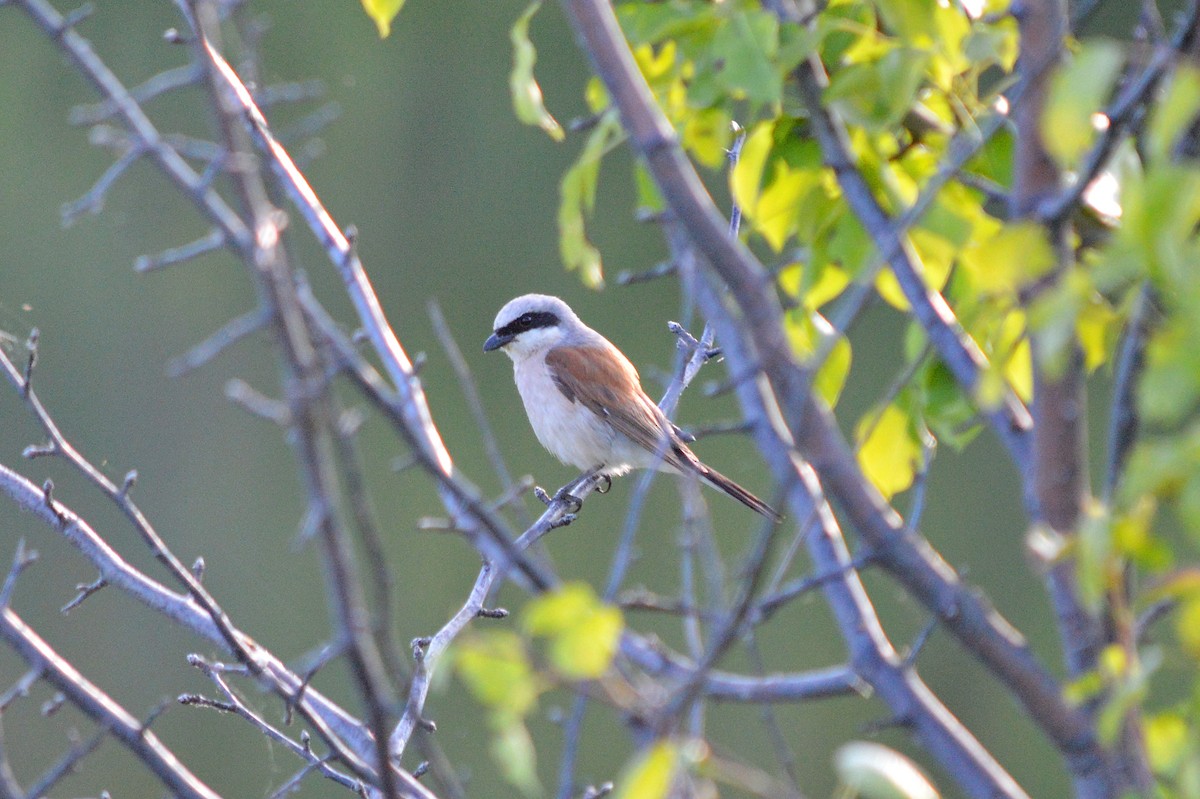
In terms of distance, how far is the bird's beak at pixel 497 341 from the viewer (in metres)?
4.00

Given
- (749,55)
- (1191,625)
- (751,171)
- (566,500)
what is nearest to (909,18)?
(749,55)

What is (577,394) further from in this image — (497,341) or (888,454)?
(888,454)

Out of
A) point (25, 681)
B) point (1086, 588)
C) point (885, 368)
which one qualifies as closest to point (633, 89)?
→ point (1086, 588)

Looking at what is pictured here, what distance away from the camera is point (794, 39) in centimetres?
121

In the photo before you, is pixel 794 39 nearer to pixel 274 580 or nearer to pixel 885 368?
pixel 885 368

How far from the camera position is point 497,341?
4.03 meters

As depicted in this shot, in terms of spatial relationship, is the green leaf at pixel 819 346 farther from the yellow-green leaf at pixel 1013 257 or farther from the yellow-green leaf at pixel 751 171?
the yellow-green leaf at pixel 1013 257

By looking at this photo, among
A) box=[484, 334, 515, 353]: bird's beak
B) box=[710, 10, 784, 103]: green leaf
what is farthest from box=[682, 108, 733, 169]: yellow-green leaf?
box=[484, 334, 515, 353]: bird's beak

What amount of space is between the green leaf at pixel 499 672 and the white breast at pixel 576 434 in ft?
9.89

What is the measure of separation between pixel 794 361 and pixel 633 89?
297mm

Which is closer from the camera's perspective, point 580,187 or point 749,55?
point 749,55

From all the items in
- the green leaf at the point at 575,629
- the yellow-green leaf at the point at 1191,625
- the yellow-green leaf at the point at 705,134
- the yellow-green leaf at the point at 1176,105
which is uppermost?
the yellow-green leaf at the point at 705,134

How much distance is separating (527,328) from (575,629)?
10.9ft

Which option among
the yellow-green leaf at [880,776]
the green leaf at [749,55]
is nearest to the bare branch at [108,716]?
the yellow-green leaf at [880,776]
